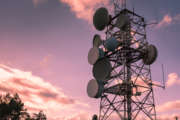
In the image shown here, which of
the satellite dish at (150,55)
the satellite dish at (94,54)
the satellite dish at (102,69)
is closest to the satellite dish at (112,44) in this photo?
the satellite dish at (94,54)

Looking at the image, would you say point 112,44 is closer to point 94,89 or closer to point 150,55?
point 150,55

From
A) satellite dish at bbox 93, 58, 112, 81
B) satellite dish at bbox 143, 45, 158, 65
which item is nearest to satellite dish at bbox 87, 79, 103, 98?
satellite dish at bbox 93, 58, 112, 81

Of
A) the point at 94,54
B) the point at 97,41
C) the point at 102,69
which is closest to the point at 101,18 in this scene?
the point at 97,41

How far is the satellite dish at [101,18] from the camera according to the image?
Answer: 114 feet

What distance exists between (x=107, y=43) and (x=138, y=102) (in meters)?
9.45

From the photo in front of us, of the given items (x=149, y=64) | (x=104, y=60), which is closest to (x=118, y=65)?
(x=104, y=60)

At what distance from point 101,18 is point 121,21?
4.71 metres

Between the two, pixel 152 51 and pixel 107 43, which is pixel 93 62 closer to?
pixel 107 43

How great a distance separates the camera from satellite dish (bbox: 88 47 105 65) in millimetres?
31803

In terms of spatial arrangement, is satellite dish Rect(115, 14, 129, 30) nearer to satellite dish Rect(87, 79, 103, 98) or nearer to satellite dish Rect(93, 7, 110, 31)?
satellite dish Rect(93, 7, 110, 31)

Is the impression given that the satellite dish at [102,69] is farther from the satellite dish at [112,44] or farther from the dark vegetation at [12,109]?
the dark vegetation at [12,109]

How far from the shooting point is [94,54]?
3269 centimetres

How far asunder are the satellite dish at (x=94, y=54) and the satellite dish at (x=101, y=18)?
4934 mm

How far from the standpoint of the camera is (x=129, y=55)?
1220 inches
